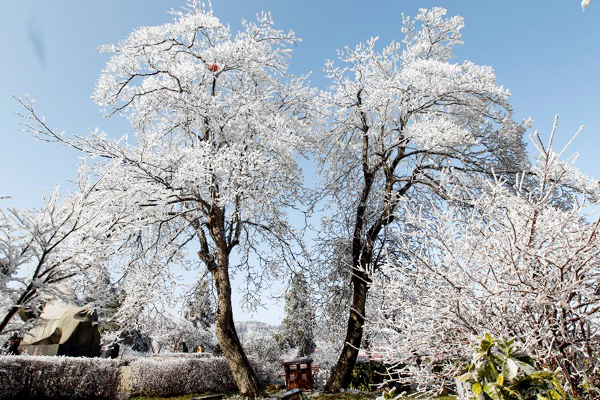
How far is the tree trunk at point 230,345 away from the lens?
28.7 ft

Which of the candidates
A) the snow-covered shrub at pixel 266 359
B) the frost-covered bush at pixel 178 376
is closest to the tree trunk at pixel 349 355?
the frost-covered bush at pixel 178 376

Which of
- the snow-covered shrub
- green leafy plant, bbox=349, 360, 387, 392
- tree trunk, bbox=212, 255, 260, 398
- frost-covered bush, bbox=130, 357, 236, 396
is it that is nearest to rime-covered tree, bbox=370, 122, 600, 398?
tree trunk, bbox=212, 255, 260, 398

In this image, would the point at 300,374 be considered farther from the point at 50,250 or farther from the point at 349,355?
the point at 50,250

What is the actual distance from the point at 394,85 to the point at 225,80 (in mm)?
4575

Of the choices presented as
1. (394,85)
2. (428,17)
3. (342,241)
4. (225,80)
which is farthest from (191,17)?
(342,241)

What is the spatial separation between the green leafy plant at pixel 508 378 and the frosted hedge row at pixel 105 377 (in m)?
7.23

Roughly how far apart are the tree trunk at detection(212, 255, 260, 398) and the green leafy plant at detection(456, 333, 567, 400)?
7.86m

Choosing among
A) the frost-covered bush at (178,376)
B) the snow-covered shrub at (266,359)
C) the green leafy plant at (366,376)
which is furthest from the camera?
the snow-covered shrub at (266,359)

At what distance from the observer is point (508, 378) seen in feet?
5.50

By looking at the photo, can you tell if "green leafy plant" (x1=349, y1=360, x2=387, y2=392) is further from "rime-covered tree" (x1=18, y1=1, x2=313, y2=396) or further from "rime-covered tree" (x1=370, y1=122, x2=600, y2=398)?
"rime-covered tree" (x1=370, y1=122, x2=600, y2=398)

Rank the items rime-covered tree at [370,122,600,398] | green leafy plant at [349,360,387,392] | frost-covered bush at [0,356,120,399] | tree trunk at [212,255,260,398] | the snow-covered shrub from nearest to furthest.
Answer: rime-covered tree at [370,122,600,398]
frost-covered bush at [0,356,120,399]
tree trunk at [212,255,260,398]
green leafy plant at [349,360,387,392]
the snow-covered shrub

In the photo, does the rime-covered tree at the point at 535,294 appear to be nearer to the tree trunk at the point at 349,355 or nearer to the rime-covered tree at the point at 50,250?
the rime-covered tree at the point at 50,250

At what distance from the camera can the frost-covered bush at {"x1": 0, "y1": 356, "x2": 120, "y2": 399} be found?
7.94 metres

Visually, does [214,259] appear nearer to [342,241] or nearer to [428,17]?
[342,241]
